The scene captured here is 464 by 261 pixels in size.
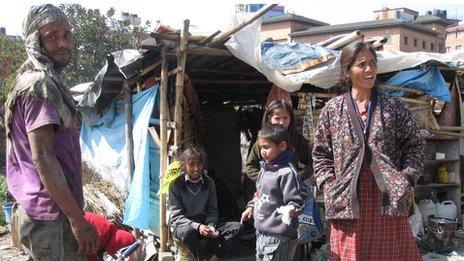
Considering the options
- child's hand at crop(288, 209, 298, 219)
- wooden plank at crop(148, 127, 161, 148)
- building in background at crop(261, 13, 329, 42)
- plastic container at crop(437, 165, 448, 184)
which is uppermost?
building in background at crop(261, 13, 329, 42)

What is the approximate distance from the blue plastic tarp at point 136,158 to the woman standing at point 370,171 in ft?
10.8

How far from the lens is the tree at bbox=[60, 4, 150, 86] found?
19.9 meters

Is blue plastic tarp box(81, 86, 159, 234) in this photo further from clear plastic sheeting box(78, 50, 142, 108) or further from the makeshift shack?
clear plastic sheeting box(78, 50, 142, 108)

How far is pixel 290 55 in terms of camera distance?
6.21m


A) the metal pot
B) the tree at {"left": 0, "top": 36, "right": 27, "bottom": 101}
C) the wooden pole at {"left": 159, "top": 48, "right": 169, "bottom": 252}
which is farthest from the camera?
the tree at {"left": 0, "top": 36, "right": 27, "bottom": 101}

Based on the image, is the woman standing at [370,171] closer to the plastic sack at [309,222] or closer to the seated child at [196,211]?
the seated child at [196,211]

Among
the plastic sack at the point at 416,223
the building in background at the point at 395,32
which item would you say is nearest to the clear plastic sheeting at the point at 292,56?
the plastic sack at the point at 416,223

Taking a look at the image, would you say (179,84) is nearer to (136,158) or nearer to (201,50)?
Result: (201,50)

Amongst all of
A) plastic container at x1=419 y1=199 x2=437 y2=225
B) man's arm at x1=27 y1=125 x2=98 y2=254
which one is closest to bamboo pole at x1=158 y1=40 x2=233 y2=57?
man's arm at x1=27 y1=125 x2=98 y2=254

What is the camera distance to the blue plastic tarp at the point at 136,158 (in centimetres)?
590

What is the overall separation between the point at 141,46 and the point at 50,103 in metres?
3.37

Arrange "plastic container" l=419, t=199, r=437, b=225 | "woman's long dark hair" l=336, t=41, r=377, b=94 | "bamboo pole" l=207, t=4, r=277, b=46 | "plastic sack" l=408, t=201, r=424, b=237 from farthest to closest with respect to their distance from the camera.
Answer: "plastic container" l=419, t=199, r=437, b=225, "plastic sack" l=408, t=201, r=424, b=237, "bamboo pole" l=207, t=4, r=277, b=46, "woman's long dark hair" l=336, t=41, r=377, b=94

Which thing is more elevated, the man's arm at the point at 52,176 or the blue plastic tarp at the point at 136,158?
the man's arm at the point at 52,176

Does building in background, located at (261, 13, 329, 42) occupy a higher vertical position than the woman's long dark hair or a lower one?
higher
